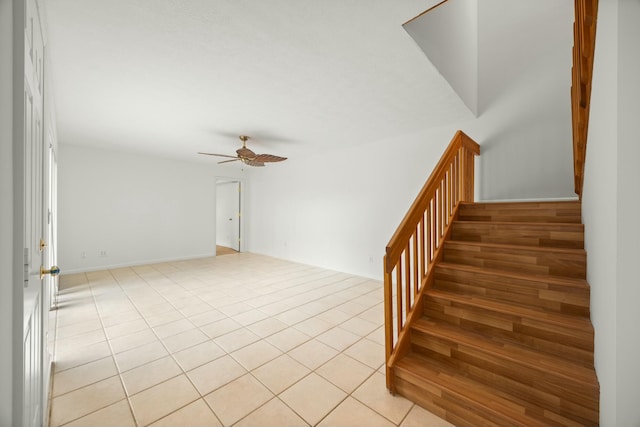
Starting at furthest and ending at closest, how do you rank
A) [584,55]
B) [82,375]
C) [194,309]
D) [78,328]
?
[194,309] → [78,328] → [82,375] → [584,55]

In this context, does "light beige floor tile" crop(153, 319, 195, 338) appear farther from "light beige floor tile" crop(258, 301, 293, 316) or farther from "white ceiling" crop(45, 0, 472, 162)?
"white ceiling" crop(45, 0, 472, 162)

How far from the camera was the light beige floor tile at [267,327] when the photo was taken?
262cm

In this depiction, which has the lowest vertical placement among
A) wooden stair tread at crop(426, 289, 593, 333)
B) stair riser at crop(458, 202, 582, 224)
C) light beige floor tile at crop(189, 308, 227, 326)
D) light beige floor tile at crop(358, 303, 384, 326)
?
light beige floor tile at crop(189, 308, 227, 326)

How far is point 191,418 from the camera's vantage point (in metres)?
1.55

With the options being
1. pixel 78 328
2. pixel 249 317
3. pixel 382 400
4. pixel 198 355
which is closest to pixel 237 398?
pixel 198 355

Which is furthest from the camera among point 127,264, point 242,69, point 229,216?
point 229,216

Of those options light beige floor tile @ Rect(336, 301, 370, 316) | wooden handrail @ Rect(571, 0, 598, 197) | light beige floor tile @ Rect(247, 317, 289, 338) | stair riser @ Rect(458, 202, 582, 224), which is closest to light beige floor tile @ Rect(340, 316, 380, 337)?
light beige floor tile @ Rect(336, 301, 370, 316)

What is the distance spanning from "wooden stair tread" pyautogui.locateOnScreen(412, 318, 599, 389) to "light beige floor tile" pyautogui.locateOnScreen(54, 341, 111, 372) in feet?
8.84

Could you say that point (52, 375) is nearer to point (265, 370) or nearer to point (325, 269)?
point (265, 370)

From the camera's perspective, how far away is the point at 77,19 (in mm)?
1733

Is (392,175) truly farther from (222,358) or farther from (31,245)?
(31,245)

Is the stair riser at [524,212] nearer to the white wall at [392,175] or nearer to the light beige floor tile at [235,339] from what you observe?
the white wall at [392,175]

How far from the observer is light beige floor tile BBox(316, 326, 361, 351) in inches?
94.0

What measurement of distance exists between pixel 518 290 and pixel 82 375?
10.9 ft
